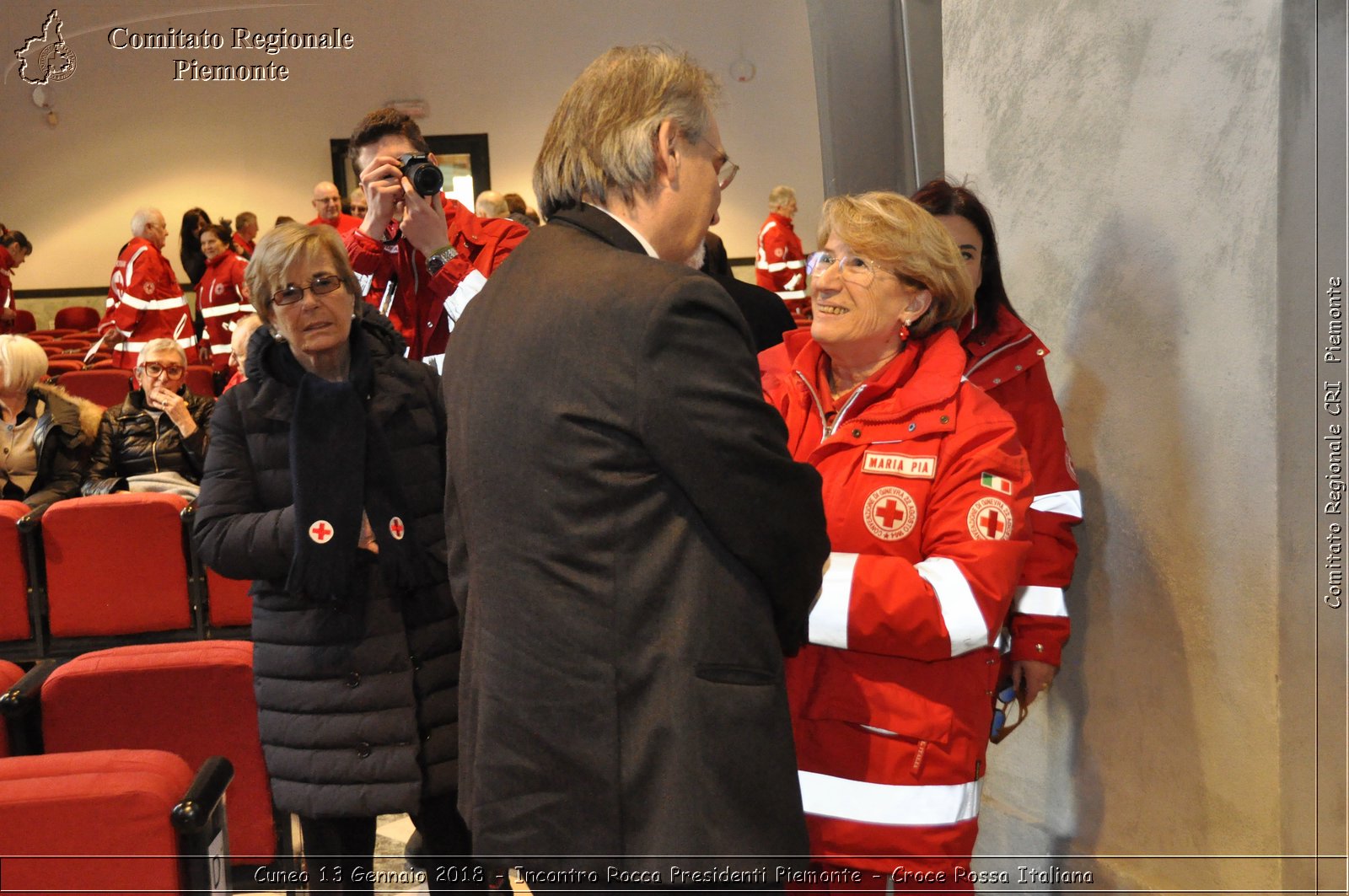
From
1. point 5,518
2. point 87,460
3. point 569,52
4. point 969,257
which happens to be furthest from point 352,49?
point 969,257

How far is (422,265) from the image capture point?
2.71 meters

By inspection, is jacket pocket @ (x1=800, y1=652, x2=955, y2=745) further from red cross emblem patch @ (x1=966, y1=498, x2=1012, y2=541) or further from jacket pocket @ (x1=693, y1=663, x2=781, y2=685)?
jacket pocket @ (x1=693, y1=663, x2=781, y2=685)

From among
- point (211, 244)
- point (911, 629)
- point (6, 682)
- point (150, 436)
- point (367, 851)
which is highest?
point (211, 244)

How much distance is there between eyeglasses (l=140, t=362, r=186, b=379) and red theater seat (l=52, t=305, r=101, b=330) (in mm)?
8889

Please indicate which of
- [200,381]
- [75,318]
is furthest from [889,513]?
[75,318]

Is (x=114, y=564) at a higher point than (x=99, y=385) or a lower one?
lower

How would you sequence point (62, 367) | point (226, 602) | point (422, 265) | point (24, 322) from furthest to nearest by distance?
point (24, 322) < point (62, 367) < point (226, 602) < point (422, 265)

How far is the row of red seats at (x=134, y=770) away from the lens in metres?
1.20

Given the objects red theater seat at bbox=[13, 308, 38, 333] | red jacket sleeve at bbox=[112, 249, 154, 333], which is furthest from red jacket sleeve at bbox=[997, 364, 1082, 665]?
red theater seat at bbox=[13, 308, 38, 333]

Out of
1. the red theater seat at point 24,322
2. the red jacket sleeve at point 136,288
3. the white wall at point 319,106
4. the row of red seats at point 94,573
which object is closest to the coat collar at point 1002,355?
the row of red seats at point 94,573

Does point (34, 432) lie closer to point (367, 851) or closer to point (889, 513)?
point (367, 851)

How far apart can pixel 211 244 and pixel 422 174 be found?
23.8ft

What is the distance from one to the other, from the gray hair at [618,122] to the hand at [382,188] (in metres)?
1.27

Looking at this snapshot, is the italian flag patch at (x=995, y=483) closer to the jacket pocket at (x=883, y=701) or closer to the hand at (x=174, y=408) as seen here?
the jacket pocket at (x=883, y=701)
